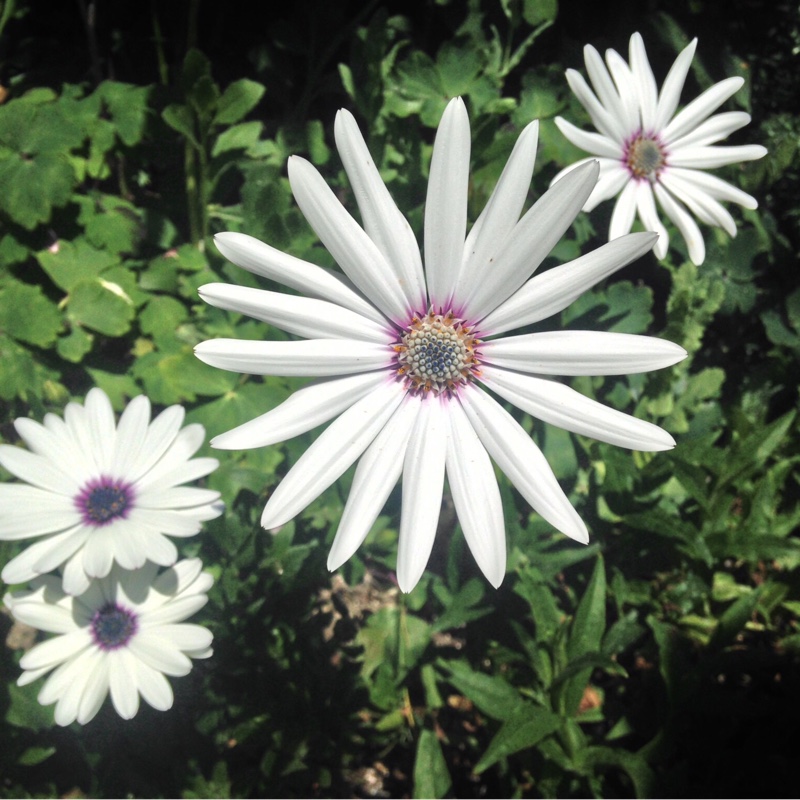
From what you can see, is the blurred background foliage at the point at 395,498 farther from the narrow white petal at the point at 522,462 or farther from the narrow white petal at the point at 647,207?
the narrow white petal at the point at 522,462

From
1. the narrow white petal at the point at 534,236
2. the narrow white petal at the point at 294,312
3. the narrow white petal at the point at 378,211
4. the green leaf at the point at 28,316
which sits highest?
the green leaf at the point at 28,316

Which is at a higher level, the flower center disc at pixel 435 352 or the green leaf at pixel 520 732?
the flower center disc at pixel 435 352

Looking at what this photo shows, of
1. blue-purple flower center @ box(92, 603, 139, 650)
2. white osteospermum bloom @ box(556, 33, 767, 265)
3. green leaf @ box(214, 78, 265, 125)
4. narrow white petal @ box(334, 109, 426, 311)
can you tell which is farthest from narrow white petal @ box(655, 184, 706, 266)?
blue-purple flower center @ box(92, 603, 139, 650)

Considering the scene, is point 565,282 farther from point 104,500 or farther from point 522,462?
point 104,500

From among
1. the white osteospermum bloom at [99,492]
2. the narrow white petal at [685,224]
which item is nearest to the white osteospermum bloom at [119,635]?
the white osteospermum bloom at [99,492]

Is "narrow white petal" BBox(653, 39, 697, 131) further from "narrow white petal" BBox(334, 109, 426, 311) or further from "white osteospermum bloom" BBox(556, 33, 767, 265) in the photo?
"narrow white petal" BBox(334, 109, 426, 311)

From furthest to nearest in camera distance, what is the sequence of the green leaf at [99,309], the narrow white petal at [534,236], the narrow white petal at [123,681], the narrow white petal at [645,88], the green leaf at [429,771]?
the green leaf at [99,309] < the green leaf at [429,771] < the narrow white petal at [645,88] < the narrow white petal at [123,681] < the narrow white petal at [534,236]

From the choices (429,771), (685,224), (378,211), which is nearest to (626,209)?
(685,224)

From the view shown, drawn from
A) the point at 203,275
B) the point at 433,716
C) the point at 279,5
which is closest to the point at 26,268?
the point at 203,275
